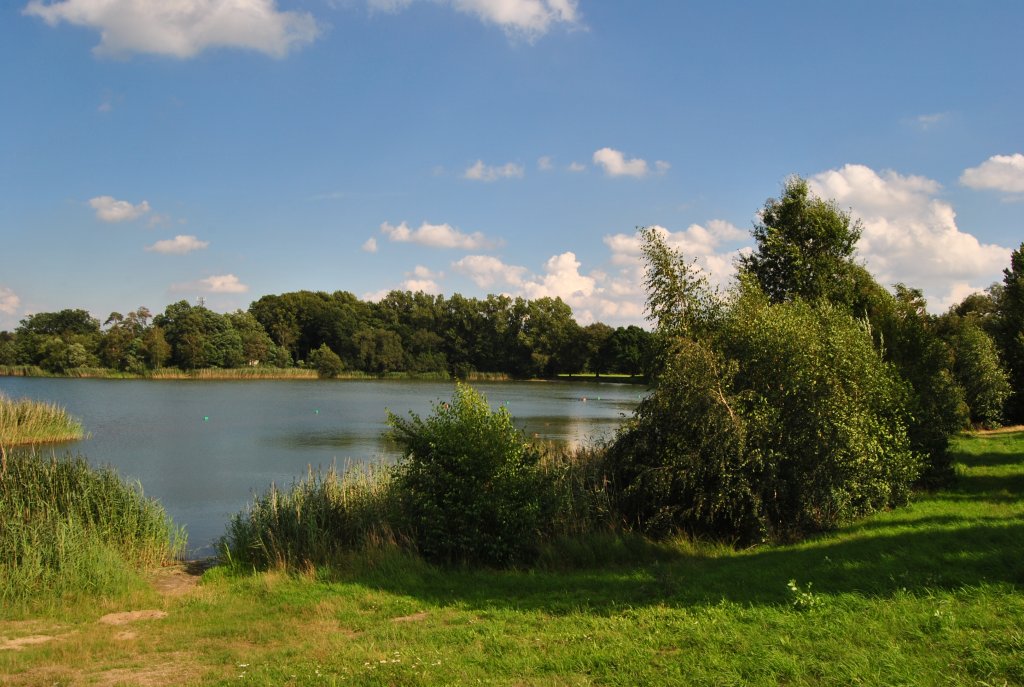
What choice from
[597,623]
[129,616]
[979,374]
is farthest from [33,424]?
[979,374]

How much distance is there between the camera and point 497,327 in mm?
114938

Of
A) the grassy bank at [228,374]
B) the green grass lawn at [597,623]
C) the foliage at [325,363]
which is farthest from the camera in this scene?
the foliage at [325,363]

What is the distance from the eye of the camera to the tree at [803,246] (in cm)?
2583

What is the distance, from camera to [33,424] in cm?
3102

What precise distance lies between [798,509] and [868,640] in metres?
6.81

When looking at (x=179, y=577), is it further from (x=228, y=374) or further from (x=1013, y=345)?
(x=228, y=374)

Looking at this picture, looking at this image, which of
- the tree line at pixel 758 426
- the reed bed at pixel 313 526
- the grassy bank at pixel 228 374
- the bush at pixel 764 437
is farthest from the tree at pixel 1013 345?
the grassy bank at pixel 228 374

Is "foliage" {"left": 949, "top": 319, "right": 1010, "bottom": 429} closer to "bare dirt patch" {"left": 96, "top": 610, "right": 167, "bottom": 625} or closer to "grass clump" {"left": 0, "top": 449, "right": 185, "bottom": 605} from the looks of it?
"grass clump" {"left": 0, "top": 449, "right": 185, "bottom": 605}

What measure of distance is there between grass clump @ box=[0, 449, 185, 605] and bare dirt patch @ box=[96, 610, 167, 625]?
108 cm

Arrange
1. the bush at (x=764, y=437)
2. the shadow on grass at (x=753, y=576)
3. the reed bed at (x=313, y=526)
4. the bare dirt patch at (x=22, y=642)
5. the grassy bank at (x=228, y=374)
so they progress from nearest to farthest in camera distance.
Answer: the shadow on grass at (x=753, y=576) < the bare dirt patch at (x=22, y=642) < the reed bed at (x=313, y=526) < the bush at (x=764, y=437) < the grassy bank at (x=228, y=374)

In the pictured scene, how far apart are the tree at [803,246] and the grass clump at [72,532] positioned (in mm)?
20400

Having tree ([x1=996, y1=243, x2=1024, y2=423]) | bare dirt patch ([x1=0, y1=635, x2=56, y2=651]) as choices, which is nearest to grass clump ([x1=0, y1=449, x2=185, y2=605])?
bare dirt patch ([x1=0, y1=635, x2=56, y2=651])

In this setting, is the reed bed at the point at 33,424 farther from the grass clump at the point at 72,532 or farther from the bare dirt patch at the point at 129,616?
the bare dirt patch at the point at 129,616

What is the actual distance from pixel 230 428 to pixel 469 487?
105 ft
